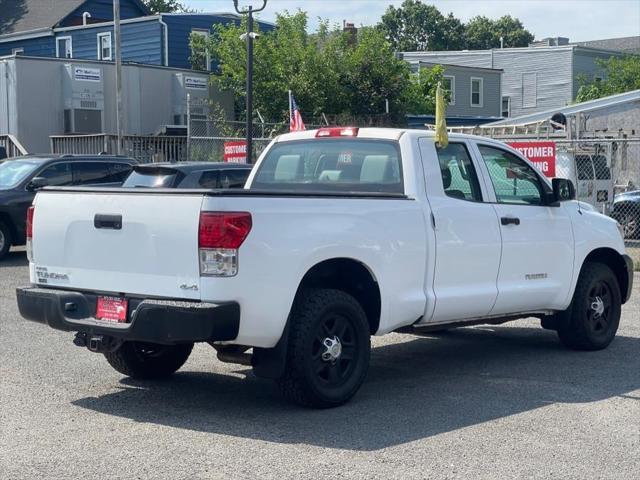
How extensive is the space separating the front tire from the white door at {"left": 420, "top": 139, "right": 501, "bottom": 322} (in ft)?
2.68

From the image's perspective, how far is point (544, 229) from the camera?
899cm

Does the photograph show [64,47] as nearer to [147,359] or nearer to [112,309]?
[147,359]

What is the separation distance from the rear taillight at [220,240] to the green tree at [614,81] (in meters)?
45.5

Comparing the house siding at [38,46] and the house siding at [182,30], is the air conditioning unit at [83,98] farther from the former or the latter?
the house siding at [38,46]

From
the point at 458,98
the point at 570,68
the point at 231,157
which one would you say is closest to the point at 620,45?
the point at 570,68

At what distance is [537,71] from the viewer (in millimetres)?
55000

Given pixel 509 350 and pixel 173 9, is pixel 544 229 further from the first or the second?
pixel 173 9

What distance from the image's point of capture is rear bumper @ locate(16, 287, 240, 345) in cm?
647

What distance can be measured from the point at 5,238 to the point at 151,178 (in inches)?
180

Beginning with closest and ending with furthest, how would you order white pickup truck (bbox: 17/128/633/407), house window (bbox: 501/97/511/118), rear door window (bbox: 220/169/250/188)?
1. white pickup truck (bbox: 17/128/633/407)
2. rear door window (bbox: 220/169/250/188)
3. house window (bbox: 501/97/511/118)

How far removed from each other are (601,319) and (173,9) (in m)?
65.1

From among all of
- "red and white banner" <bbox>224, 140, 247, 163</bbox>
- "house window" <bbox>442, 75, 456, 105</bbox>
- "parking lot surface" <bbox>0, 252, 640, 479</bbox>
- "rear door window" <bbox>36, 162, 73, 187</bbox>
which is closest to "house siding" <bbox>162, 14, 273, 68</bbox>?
"house window" <bbox>442, 75, 456, 105</bbox>

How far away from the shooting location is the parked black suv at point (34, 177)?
17.2 meters

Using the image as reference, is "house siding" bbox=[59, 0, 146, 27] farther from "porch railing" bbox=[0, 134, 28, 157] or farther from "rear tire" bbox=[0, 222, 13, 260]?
"rear tire" bbox=[0, 222, 13, 260]
